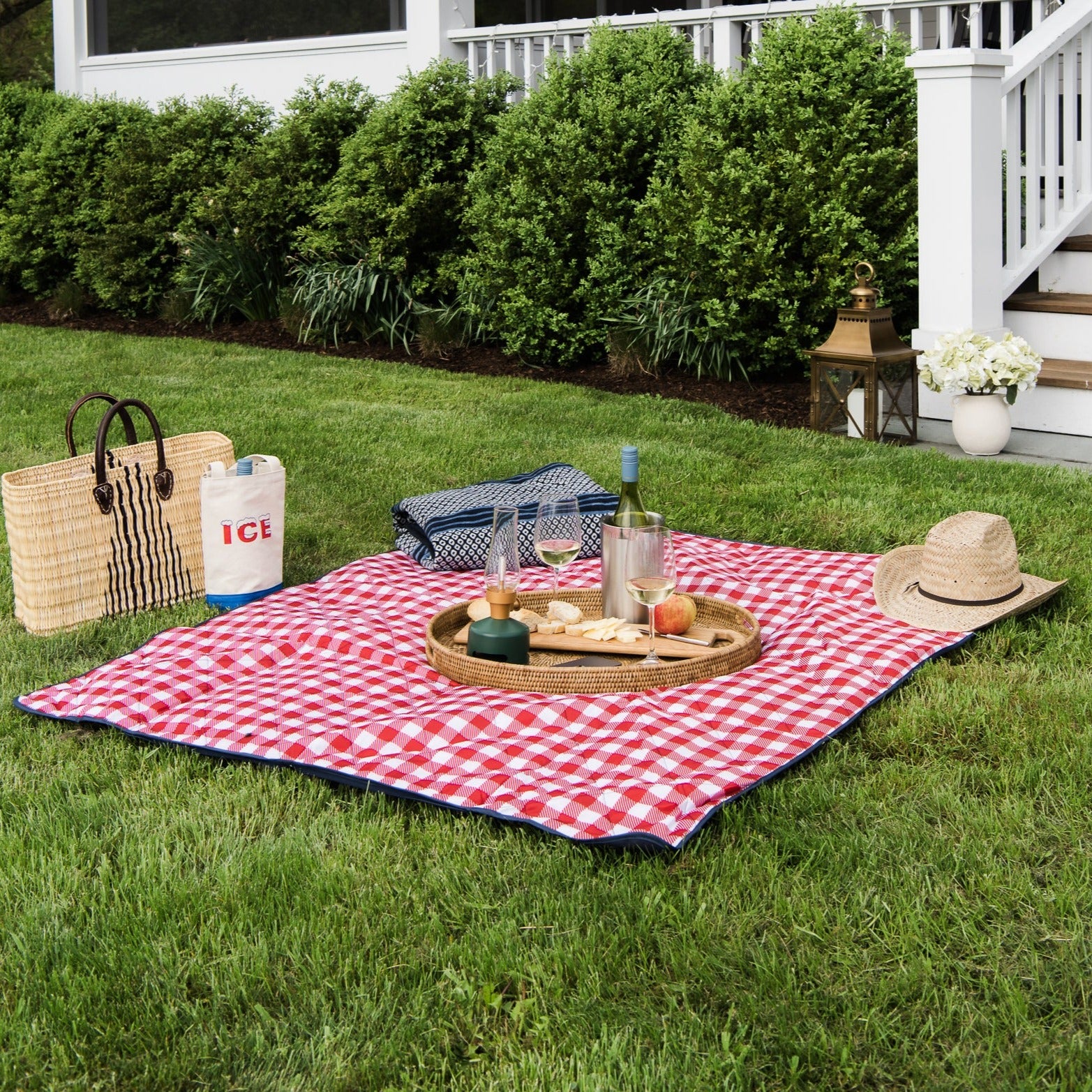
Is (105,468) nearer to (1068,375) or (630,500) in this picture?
(630,500)

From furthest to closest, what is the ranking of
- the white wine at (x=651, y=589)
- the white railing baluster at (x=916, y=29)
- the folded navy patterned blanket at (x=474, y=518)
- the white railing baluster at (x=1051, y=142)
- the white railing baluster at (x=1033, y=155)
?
the white railing baluster at (x=916, y=29)
the white railing baluster at (x=1051, y=142)
the white railing baluster at (x=1033, y=155)
the folded navy patterned blanket at (x=474, y=518)
the white wine at (x=651, y=589)

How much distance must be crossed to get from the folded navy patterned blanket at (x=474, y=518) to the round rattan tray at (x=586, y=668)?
906mm

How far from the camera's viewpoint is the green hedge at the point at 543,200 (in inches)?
278

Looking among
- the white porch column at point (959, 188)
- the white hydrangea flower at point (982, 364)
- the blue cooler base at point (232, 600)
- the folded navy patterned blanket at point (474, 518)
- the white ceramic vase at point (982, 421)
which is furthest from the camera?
the white porch column at point (959, 188)

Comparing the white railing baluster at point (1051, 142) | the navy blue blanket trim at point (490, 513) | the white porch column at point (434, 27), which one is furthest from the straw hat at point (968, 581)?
the white porch column at point (434, 27)

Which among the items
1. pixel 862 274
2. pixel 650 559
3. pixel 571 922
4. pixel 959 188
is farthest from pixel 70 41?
pixel 571 922

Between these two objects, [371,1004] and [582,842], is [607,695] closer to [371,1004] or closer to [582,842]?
[582,842]

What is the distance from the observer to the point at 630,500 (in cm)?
372

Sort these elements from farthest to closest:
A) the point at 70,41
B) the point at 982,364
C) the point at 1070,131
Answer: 1. the point at 70,41
2. the point at 1070,131
3. the point at 982,364

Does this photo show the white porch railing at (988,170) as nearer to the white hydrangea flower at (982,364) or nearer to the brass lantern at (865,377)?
the brass lantern at (865,377)

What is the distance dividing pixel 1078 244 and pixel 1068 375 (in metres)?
1.06

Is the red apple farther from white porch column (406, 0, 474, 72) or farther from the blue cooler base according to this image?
white porch column (406, 0, 474, 72)

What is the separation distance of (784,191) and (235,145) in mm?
4614

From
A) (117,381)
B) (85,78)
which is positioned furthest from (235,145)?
(85,78)
